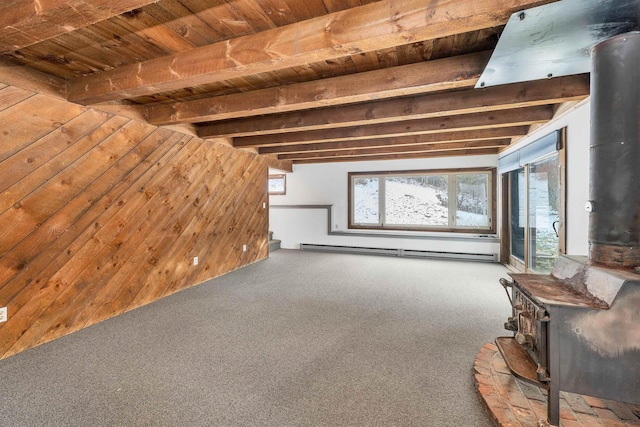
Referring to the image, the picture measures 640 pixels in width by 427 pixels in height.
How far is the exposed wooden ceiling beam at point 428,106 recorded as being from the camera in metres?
2.43

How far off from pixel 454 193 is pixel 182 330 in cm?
535

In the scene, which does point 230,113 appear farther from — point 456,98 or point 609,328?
point 609,328

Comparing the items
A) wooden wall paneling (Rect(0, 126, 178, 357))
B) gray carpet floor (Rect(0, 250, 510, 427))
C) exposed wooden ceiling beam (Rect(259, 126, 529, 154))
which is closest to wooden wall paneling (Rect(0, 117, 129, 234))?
wooden wall paneling (Rect(0, 126, 178, 357))

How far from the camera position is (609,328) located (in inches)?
49.5

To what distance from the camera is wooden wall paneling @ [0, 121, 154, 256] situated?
2156mm

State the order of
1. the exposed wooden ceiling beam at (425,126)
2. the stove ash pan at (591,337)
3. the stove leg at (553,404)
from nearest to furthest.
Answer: the stove ash pan at (591,337), the stove leg at (553,404), the exposed wooden ceiling beam at (425,126)

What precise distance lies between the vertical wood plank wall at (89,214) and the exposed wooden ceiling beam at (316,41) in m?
0.70

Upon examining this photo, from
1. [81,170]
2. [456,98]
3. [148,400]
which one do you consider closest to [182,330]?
[148,400]

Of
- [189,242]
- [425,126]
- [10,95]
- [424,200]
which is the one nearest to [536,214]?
[425,126]

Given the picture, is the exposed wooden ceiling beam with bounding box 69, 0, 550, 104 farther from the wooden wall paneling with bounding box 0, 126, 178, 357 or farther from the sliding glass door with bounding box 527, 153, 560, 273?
the sliding glass door with bounding box 527, 153, 560, 273

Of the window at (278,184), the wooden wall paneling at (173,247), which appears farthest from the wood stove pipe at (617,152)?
the window at (278,184)

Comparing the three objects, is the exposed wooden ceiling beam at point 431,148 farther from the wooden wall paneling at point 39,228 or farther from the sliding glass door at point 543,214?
the wooden wall paneling at point 39,228

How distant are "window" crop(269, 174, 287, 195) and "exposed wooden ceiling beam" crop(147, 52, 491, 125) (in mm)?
4116

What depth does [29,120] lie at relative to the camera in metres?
2.20
